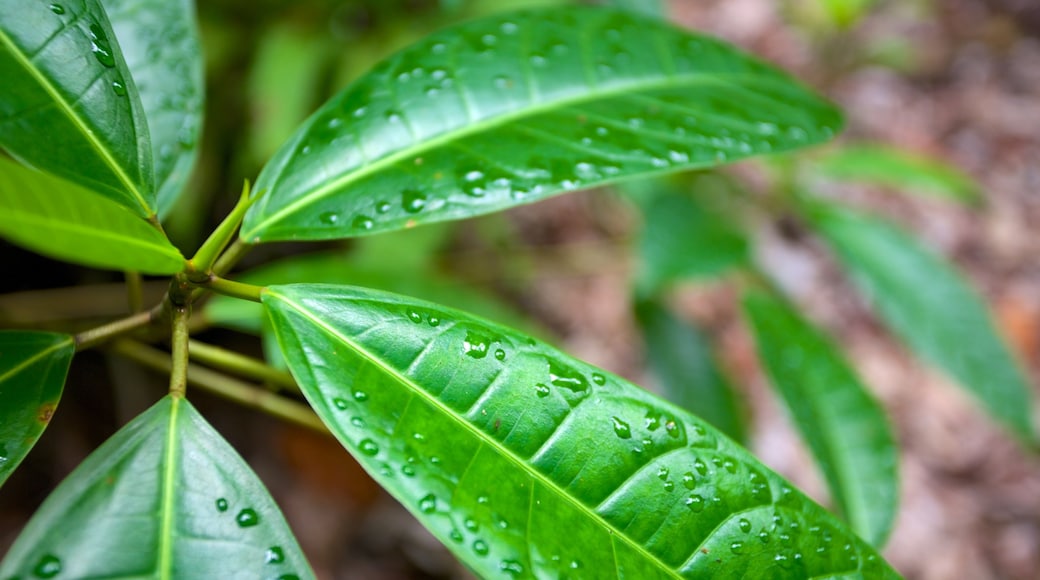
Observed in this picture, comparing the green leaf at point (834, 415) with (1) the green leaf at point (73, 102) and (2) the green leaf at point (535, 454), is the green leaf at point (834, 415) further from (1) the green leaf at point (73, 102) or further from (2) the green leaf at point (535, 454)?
(1) the green leaf at point (73, 102)

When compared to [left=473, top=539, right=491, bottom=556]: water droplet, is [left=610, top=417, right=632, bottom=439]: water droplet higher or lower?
higher

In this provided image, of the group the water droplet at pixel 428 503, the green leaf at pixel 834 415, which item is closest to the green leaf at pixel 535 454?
the water droplet at pixel 428 503

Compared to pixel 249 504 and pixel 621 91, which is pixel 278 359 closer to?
pixel 249 504

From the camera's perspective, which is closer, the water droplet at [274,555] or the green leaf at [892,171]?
the water droplet at [274,555]

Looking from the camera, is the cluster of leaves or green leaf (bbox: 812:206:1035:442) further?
green leaf (bbox: 812:206:1035:442)

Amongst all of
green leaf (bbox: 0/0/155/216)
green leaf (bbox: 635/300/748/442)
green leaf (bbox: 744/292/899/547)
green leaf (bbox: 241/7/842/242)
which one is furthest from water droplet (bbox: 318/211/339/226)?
green leaf (bbox: 635/300/748/442)

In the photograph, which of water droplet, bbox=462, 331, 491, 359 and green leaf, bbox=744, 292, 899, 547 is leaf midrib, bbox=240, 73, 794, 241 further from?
green leaf, bbox=744, 292, 899, 547
